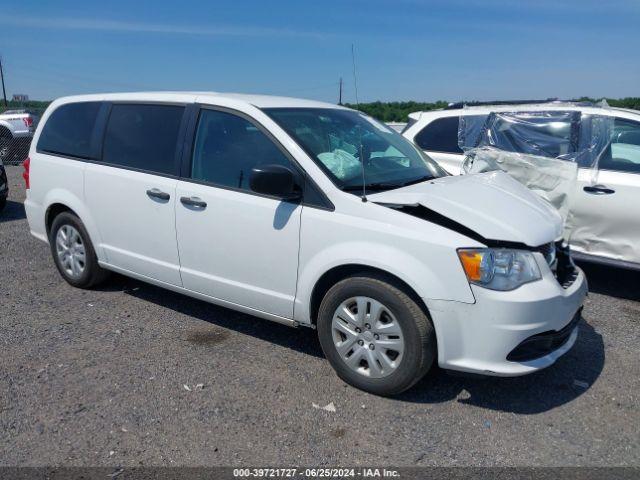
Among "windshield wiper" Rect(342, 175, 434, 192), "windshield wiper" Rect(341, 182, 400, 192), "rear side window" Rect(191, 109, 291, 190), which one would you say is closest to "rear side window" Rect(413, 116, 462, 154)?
"windshield wiper" Rect(342, 175, 434, 192)

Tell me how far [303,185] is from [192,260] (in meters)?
1.11

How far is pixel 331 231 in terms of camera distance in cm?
354

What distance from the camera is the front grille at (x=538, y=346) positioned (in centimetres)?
327

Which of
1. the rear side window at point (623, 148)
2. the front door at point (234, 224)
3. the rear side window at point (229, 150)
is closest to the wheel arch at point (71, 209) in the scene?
the front door at point (234, 224)

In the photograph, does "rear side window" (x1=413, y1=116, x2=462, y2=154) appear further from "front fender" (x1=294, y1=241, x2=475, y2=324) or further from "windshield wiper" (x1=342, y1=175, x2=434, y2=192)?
"front fender" (x1=294, y1=241, x2=475, y2=324)

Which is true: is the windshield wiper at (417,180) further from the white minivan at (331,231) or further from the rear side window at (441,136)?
the rear side window at (441,136)

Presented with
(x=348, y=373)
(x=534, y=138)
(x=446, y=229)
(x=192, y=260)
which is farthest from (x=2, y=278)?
(x=534, y=138)

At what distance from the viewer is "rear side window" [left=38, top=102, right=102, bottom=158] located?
16.7ft

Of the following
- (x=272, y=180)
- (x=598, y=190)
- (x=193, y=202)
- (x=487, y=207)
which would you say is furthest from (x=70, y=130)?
(x=598, y=190)

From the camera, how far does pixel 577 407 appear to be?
3.50 meters

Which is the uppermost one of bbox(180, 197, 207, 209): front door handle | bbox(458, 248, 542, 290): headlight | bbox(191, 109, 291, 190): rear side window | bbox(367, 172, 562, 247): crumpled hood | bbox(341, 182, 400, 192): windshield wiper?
bbox(191, 109, 291, 190): rear side window

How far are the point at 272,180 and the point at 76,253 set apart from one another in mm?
2670

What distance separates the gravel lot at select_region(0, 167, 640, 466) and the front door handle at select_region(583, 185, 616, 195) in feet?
3.62

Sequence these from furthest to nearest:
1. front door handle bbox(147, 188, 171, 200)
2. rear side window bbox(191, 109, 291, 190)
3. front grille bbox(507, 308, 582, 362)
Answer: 1. front door handle bbox(147, 188, 171, 200)
2. rear side window bbox(191, 109, 291, 190)
3. front grille bbox(507, 308, 582, 362)
